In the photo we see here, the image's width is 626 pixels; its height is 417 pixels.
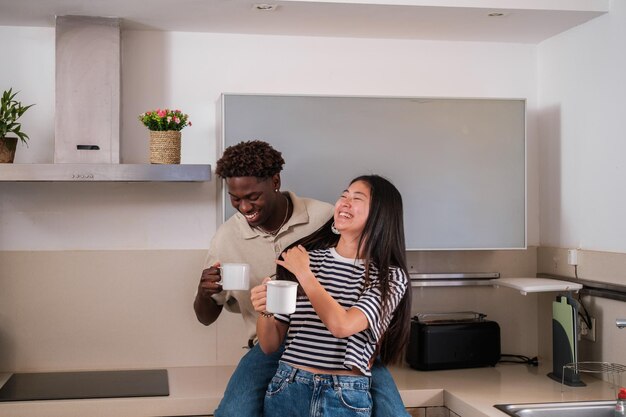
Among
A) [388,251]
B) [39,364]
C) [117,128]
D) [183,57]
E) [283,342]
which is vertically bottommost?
[39,364]

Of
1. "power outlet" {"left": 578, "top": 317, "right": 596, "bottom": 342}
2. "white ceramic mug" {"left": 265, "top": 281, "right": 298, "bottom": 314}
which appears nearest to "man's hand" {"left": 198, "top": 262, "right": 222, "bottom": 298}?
"white ceramic mug" {"left": 265, "top": 281, "right": 298, "bottom": 314}

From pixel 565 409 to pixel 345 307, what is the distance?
98 cm

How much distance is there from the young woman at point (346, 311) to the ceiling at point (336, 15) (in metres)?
0.93

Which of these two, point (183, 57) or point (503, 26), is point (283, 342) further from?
point (503, 26)

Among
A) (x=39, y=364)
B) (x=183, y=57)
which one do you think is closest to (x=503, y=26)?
(x=183, y=57)

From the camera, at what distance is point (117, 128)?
2.92 meters

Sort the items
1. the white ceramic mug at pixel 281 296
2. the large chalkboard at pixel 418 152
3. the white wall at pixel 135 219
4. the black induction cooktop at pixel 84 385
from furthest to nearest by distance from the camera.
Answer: the white wall at pixel 135 219 < the large chalkboard at pixel 418 152 < the black induction cooktop at pixel 84 385 < the white ceramic mug at pixel 281 296

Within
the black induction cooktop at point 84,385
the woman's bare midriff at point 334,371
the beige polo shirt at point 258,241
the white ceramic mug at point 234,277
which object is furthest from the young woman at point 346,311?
the black induction cooktop at point 84,385

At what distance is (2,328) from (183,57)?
1.29m

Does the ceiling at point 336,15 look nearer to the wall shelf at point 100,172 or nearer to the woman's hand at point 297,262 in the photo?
the wall shelf at point 100,172

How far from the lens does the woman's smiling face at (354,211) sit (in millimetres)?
2170

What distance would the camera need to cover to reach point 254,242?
261 cm

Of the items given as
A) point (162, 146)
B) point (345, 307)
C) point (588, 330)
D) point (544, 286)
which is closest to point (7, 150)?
point (162, 146)

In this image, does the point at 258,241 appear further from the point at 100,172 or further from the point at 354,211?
the point at 100,172
